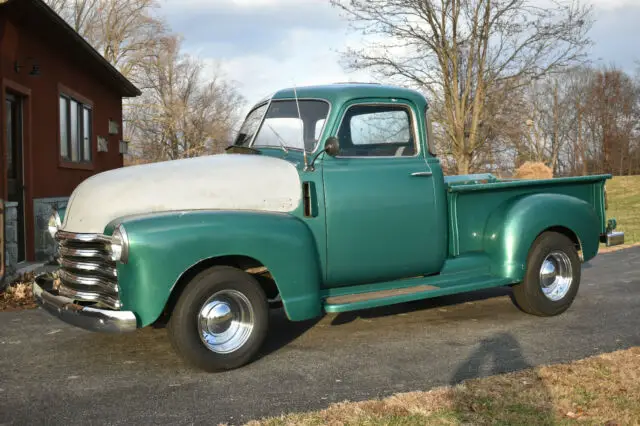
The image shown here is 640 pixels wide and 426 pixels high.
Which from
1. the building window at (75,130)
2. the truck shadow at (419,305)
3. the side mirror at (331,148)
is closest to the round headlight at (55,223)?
the side mirror at (331,148)

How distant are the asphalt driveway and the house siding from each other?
3.78 meters

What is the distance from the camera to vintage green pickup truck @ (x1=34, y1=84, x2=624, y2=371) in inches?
167

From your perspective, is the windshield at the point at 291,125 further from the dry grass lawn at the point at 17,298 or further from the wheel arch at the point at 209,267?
the dry grass lawn at the point at 17,298

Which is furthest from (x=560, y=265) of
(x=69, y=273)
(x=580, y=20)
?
(x=580, y=20)

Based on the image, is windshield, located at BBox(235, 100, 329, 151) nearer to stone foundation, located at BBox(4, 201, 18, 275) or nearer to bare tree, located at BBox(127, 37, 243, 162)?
stone foundation, located at BBox(4, 201, 18, 275)

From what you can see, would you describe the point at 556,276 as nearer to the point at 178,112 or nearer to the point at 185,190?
the point at 185,190

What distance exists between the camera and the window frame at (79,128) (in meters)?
11.3

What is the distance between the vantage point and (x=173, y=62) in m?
41.5

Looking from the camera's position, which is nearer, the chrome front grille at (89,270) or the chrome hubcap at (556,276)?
the chrome front grille at (89,270)

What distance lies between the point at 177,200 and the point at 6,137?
226 inches

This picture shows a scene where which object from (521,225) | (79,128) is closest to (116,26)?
(79,128)

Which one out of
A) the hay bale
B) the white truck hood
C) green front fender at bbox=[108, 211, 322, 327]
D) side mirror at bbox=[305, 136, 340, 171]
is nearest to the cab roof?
side mirror at bbox=[305, 136, 340, 171]

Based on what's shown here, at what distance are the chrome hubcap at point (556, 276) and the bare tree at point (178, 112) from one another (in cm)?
3037

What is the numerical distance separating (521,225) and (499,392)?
237 cm
